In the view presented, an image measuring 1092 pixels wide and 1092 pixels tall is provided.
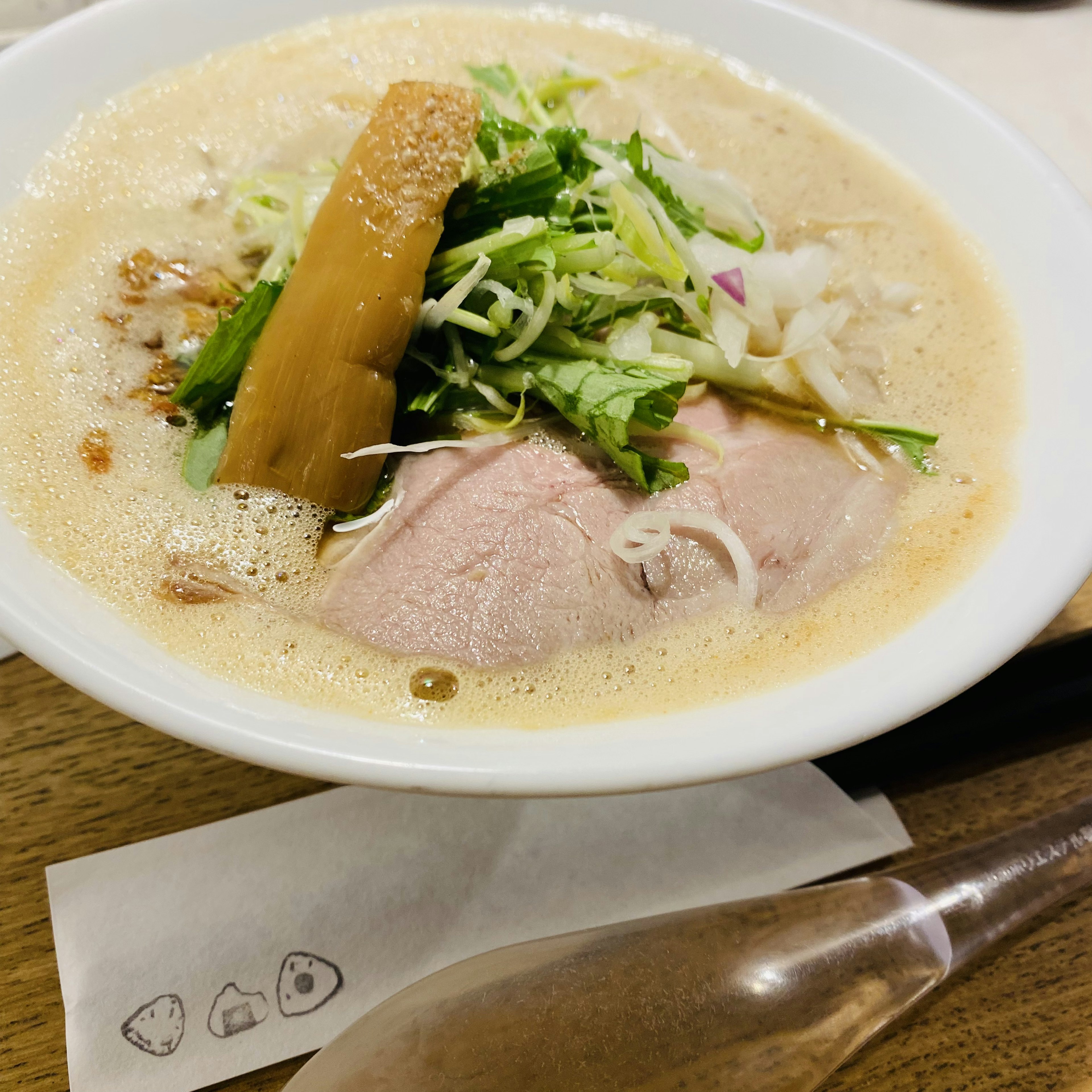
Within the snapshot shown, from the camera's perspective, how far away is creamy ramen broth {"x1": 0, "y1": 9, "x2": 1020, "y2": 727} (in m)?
0.93

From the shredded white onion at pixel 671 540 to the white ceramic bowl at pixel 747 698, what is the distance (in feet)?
0.54

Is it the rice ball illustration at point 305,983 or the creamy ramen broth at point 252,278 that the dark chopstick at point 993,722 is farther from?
the rice ball illustration at point 305,983

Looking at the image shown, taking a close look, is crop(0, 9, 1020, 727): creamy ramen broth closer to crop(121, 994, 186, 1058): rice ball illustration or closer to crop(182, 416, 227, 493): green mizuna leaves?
crop(182, 416, 227, 493): green mizuna leaves

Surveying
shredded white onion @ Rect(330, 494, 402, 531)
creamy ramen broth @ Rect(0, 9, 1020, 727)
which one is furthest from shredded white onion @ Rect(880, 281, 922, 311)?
shredded white onion @ Rect(330, 494, 402, 531)

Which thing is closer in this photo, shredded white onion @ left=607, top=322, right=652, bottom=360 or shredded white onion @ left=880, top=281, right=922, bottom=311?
shredded white onion @ left=607, top=322, right=652, bottom=360

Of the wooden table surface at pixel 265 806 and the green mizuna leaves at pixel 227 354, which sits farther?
the green mizuna leaves at pixel 227 354

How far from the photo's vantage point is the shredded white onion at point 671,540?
3.35ft

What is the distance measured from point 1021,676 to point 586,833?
71 cm

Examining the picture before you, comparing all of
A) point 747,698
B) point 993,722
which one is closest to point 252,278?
point 747,698

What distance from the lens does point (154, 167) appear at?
1.40 m

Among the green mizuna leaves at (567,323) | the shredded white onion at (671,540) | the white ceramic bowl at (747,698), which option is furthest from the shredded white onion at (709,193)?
the shredded white onion at (671,540)

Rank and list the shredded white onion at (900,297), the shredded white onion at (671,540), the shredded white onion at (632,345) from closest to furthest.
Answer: the shredded white onion at (671,540)
the shredded white onion at (632,345)
the shredded white onion at (900,297)

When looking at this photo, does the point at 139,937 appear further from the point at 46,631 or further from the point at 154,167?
the point at 154,167

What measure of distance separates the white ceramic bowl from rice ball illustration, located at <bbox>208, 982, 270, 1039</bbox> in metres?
0.37
